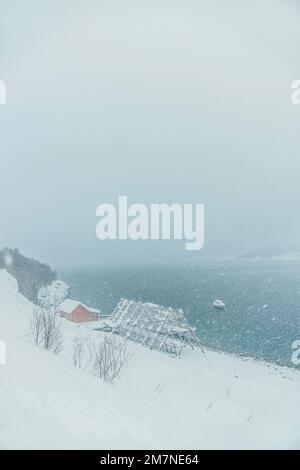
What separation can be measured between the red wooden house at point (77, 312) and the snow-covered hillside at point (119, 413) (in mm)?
13765

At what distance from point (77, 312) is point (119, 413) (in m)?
A: 21.2

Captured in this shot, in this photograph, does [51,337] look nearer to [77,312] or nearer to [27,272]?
[77,312]

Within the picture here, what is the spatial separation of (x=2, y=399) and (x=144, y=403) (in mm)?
3239

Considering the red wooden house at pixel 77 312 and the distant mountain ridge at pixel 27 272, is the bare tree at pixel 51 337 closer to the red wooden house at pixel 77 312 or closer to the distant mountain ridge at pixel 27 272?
the red wooden house at pixel 77 312

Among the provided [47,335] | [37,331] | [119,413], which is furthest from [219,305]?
[119,413]

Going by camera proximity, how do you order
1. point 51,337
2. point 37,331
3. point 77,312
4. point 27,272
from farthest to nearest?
point 27,272 → point 77,312 → point 51,337 → point 37,331

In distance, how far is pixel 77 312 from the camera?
27.4 meters

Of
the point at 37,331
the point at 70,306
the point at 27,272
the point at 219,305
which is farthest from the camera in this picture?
the point at 219,305

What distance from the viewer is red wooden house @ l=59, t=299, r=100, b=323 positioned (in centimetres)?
2714

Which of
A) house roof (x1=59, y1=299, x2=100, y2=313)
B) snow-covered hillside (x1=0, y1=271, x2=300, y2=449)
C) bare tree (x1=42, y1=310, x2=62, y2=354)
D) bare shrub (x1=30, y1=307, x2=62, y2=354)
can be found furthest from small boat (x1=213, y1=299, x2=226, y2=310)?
bare tree (x1=42, y1=310, x2=62, y2=354)

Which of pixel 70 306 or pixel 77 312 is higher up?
pixel 70 306

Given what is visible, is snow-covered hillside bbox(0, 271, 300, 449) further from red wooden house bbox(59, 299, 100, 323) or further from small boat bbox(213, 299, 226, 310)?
small boat bbox(213, 299, 226, 310)

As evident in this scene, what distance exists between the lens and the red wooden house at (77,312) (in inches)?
1069

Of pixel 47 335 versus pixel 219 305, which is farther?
pixel 219 305
